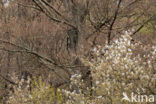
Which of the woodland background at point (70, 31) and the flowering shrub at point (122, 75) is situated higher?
the woodland background at point (70, 31)

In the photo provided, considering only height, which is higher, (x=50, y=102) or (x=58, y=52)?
(x=58, y=52)

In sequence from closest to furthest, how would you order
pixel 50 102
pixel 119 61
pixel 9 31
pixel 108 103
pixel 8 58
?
pixel 119 61, pixel 108 103, pixel 50 102, pixel 9 31, pixel 8 58

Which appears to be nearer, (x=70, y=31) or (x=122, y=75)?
(x=122, y=75)

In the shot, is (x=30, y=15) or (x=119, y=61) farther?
(x=30, y=15)

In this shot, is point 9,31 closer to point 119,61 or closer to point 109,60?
point 109,60

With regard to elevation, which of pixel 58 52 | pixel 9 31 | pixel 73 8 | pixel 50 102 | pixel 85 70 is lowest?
pixel 50 102

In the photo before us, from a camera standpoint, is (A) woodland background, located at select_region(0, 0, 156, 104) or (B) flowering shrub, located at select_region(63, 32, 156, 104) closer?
(B) flowering shrub, located at select_region(63, 32, 156, 104)

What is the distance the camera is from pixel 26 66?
898 cm

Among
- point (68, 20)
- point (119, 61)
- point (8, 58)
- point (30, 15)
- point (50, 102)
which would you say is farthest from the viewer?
point (30, 15)

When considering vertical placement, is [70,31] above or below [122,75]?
above

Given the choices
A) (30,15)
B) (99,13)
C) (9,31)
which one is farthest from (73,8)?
(30,15)

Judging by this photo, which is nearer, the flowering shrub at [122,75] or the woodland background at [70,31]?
the flowering shrub at [122,75]

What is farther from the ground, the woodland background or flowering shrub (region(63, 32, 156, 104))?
the woodland background

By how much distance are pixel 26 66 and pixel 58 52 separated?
7.20 feet
